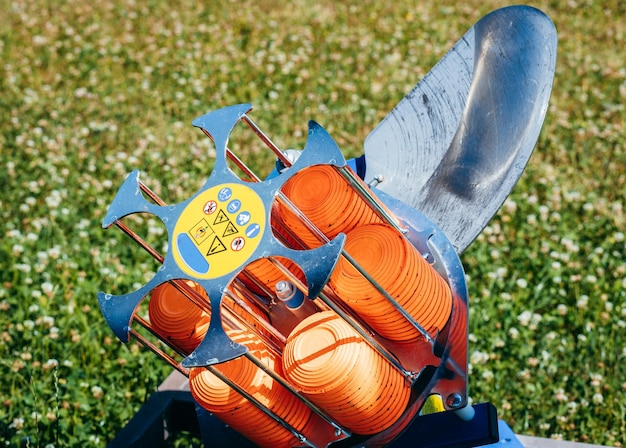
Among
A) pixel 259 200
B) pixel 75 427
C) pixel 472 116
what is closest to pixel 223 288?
pixel 259 200

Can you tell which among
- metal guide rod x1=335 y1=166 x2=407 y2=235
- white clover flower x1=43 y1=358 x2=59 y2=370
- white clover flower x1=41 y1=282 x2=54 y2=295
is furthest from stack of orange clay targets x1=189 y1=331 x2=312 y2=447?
white clover flower x1=41 y1=282 x2=54 y2=295

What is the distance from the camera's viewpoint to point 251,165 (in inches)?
193

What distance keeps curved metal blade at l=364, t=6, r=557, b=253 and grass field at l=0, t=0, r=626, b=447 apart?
1.02 metres

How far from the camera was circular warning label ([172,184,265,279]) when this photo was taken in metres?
1.90

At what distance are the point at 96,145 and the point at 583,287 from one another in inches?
125

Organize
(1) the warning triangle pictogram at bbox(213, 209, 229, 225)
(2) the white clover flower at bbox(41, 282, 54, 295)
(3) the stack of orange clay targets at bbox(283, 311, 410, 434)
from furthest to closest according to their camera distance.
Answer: (2) the white clover flower at bbox(41, 282, 54, 295) < (1) the warning triangle pictogram at bbox(213, 209, 229, 225) < (3) the stack of orange clay targets at bbox(283, 311, 410, 434)

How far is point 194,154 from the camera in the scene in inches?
199

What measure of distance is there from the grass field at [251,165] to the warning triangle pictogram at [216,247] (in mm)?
1180

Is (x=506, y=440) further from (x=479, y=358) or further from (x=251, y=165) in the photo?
(x=251, y=165)

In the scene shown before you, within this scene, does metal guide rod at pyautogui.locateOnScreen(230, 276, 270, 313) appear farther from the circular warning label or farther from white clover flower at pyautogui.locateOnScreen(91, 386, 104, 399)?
white clover flower at pyautogui.locateOnScreen(91, 386, 104, 399)

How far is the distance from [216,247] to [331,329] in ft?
1.12

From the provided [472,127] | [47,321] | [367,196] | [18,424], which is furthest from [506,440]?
[47,321]

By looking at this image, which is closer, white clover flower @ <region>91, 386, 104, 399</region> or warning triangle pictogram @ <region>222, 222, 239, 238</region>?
warning triangle pictogram @ <region>222, 222, 239, 238</region>

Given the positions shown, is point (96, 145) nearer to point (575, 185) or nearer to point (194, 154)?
point (194, 154)
